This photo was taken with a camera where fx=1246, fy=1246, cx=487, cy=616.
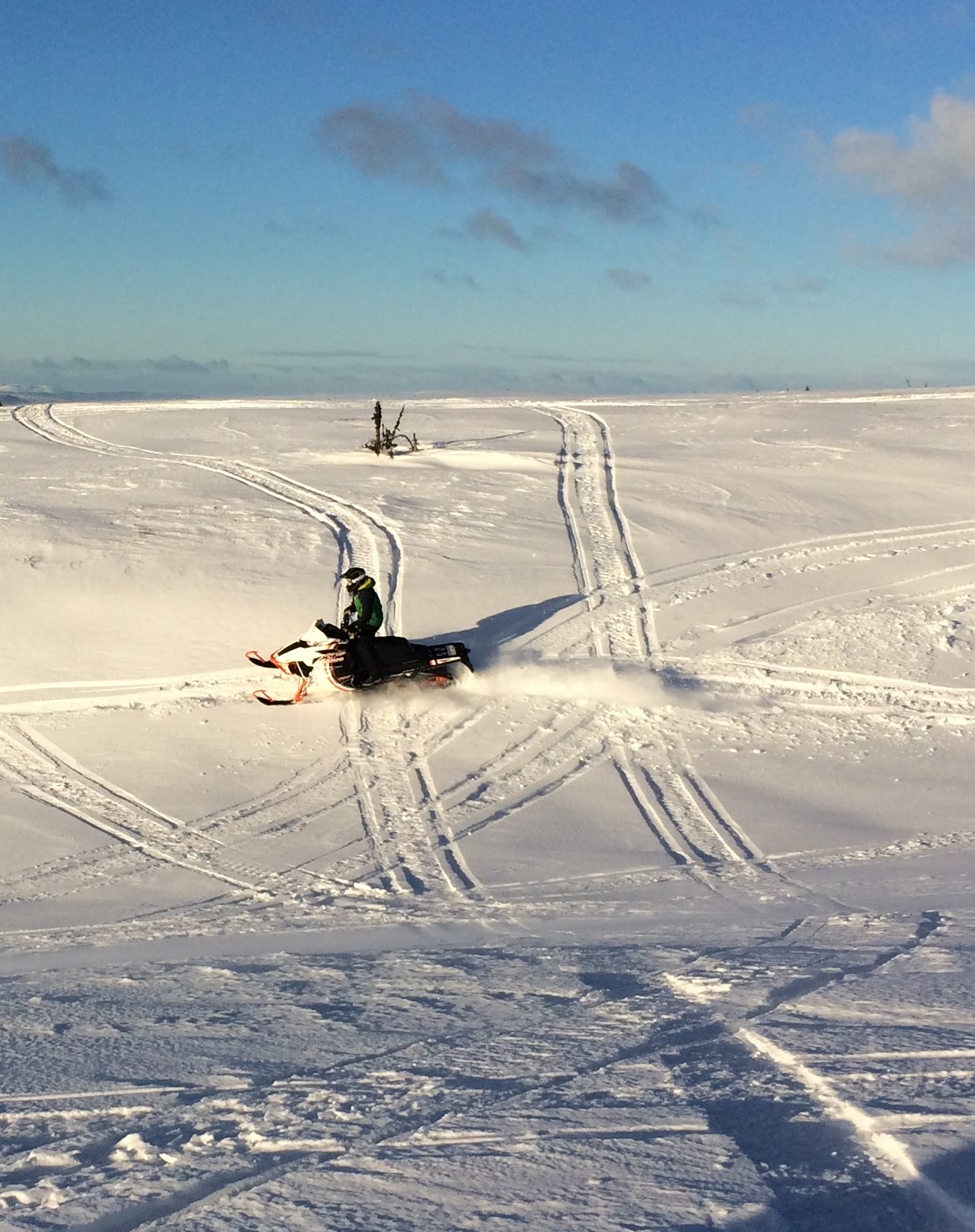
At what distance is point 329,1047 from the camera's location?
4785mm

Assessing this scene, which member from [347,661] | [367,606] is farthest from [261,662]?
[367,606]

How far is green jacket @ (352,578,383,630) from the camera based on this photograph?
1377 cm

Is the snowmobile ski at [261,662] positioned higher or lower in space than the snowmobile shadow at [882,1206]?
lower

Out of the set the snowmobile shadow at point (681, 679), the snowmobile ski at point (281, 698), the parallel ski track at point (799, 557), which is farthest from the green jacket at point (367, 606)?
the parallel ski track at point (799, 557)

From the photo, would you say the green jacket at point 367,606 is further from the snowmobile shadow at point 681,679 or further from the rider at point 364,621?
the snowmobile shadow at point 681,679

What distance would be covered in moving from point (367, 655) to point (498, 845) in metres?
4.10

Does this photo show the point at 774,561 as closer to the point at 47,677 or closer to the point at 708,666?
the point at 708,666

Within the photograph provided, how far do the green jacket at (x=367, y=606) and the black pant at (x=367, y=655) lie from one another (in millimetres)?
80

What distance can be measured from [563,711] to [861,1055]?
9305 millimetres

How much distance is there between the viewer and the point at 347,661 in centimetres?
1365

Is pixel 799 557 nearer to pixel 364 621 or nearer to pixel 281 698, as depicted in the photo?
pixel 364 621

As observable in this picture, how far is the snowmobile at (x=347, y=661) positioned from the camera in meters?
13.6

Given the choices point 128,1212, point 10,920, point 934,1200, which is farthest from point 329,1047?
point 10,920

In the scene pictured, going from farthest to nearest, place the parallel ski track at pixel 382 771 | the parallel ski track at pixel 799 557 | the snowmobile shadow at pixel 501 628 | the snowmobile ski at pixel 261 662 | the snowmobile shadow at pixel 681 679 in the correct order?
the parallel ski track at pixel 799 557 → the snowmobile shadow at pixel 501 628 → the snowmobile shadow at pixel 681 679 → the snowmobile ski at pixel 261 662 → the parallel ski track at pixel 382 771
